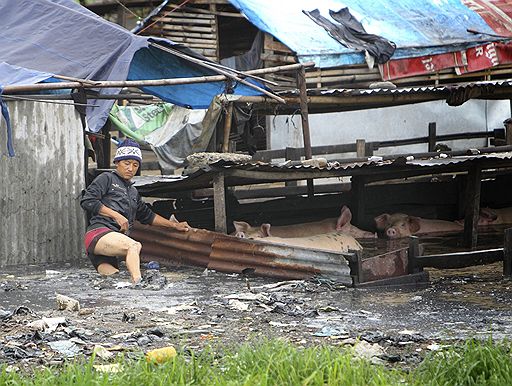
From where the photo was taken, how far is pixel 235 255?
33.8 feet

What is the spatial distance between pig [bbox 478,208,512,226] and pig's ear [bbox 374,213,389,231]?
2121 mm

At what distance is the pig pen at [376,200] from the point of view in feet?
32.5

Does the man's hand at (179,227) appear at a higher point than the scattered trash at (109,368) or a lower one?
higher

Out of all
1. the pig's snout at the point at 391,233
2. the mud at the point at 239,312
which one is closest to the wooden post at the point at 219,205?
the mud at the point at 239,312

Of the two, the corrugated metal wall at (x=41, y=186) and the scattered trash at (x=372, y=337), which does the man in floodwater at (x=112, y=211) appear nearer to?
the corrugated metal wall at (x=41, y=186)

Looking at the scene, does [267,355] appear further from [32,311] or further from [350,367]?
[32,311]

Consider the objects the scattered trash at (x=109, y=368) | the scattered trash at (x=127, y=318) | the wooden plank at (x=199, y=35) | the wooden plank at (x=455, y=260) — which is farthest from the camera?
the wooden plank at (x=199, y=35)

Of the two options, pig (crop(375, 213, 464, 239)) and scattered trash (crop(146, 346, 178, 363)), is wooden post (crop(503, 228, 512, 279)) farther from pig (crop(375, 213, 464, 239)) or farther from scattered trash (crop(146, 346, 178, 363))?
scattered trash (crop(146, 346, 178, 363))

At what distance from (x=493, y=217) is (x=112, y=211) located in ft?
26.3

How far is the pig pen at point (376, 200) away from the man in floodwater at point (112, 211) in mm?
880

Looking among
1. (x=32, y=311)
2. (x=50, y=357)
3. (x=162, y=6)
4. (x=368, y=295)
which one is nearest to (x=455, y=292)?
(x=368, y=295)

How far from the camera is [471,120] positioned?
20.6 m

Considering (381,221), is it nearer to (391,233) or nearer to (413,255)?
(391,233)

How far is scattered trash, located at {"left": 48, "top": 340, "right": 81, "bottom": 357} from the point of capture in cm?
604
